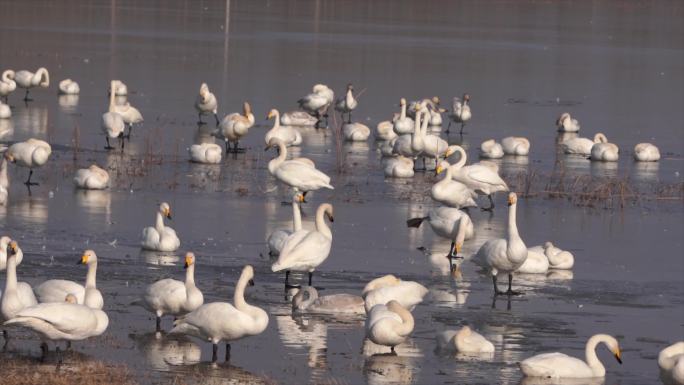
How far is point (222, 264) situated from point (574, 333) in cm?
411

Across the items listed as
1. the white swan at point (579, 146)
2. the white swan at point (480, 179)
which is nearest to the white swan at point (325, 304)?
the white swan at point (480, 179)

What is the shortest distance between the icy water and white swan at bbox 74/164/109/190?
23 centimetres

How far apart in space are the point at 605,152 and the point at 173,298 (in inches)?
593

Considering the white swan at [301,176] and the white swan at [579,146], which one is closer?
the white swan at [301,176]

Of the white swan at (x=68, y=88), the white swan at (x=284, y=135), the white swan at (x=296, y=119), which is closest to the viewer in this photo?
the white swan at (x=284, y=135)

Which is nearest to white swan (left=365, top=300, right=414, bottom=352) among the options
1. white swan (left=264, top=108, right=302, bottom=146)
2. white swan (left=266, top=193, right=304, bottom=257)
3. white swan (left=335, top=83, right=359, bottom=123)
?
white swan (left=266, top=193, right=304, bottom=257)

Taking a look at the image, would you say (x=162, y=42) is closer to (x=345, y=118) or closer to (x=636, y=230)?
(x=345, y=118)

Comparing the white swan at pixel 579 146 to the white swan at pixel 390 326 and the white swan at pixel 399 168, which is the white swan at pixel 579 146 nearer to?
the white swan at pixel 399 168

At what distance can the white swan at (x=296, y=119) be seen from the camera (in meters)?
29.9

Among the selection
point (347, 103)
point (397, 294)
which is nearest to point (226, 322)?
point (397, 294)

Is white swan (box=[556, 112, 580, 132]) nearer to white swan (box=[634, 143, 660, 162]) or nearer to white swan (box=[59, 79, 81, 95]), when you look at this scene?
white swan (box=[634, 143, 660, 162])

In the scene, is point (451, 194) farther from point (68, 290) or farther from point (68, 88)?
point (68, 88)

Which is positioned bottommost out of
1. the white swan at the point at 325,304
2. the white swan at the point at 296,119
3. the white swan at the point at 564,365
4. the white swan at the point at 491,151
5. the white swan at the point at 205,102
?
the white swan at the point at 564,365

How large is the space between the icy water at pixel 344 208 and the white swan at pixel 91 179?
232 millimetres
